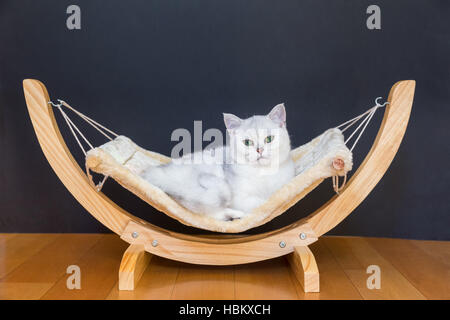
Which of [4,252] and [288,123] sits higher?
[288,123]

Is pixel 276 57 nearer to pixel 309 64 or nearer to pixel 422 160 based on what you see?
pixel 309 64

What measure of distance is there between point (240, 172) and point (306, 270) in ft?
1.73

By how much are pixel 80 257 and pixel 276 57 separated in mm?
1602

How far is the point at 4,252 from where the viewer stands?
2.40m

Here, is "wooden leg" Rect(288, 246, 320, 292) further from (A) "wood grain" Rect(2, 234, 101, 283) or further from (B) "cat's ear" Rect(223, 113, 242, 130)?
(A) "wood grain" Rect(2, 234, 101, 283)

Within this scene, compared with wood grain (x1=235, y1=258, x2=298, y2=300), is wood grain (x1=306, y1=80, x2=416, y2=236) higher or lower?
higher

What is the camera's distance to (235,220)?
185 centimetres

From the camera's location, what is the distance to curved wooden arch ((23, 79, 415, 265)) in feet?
5.91
